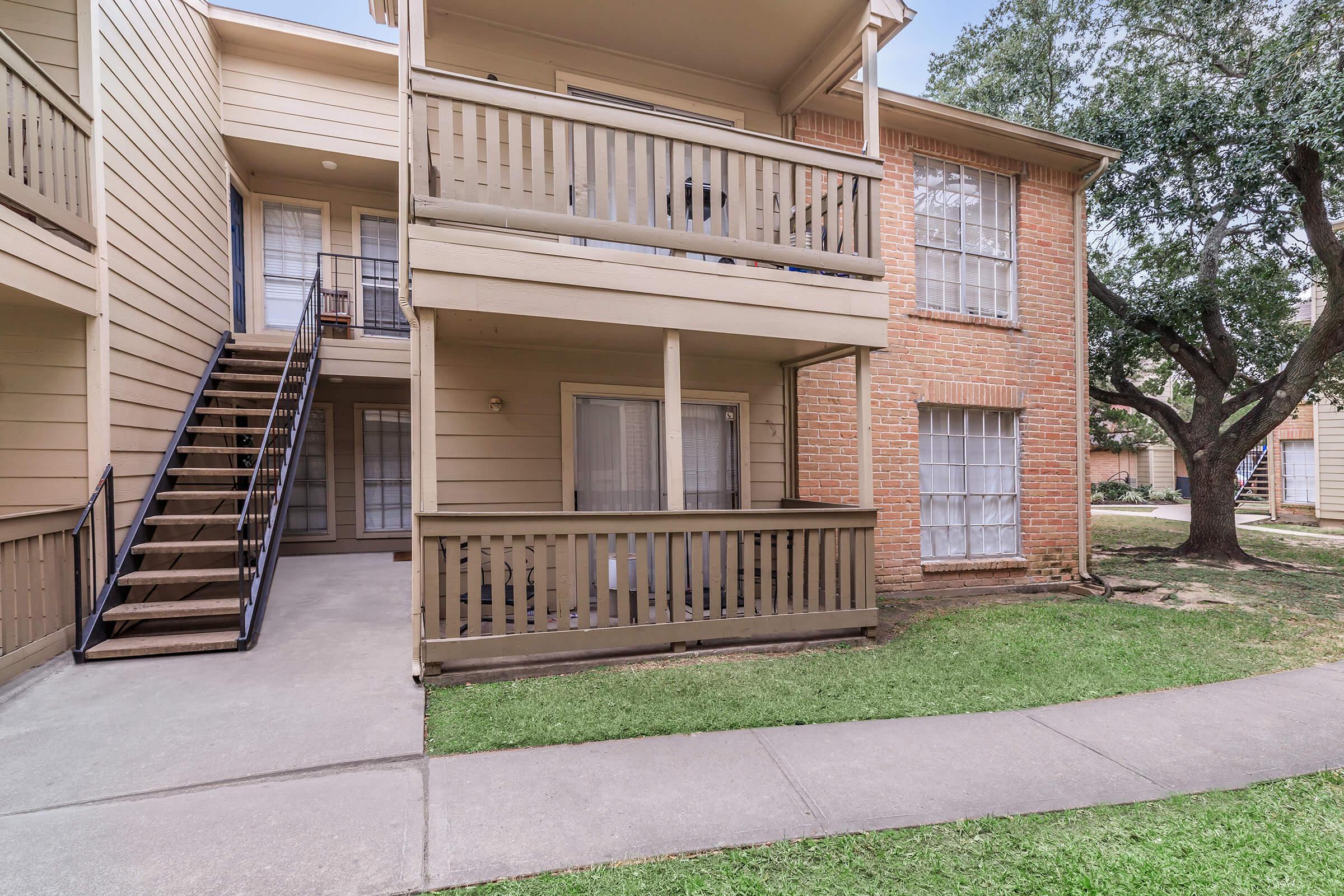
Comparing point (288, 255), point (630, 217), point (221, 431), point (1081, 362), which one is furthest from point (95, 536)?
point (1081, 362)

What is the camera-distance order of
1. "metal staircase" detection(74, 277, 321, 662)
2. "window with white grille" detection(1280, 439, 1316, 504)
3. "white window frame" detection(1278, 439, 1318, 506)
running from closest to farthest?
"metal staircase" detection(74, 277, 321, 662) → "white window frame" detection(1278, 439, 1318, 506) → "window with white grille" detection(1280, 439, 1316, 504)

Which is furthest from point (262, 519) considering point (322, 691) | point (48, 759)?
point (48, 759)

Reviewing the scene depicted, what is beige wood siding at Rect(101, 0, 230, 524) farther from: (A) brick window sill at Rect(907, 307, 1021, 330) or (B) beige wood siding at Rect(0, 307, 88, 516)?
(A) brick window sill at Rect(907, 307, 1021, 330)

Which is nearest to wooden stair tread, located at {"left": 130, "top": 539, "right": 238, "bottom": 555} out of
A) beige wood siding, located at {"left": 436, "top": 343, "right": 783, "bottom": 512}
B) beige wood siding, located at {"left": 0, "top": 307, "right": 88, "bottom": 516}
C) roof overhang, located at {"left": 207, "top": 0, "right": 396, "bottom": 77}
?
beige wood siding, located at {"left": 0, "top": 307, "right": 88, "bottom": 516}

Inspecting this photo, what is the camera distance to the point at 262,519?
5598mm

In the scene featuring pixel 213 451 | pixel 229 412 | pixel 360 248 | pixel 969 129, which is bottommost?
pixel 213 451

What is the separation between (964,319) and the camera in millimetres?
6867

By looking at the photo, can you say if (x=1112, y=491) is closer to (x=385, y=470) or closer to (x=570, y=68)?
(x=385, y=470)

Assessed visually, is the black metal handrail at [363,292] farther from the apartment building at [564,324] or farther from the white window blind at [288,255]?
the white window blind at [288,255]

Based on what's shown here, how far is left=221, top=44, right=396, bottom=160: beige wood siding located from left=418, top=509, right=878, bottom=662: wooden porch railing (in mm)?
6140

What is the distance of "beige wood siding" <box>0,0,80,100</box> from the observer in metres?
4.61

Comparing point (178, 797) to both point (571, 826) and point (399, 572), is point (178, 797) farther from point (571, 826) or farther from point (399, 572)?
point (399, 572)

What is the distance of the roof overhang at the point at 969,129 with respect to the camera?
625 cm

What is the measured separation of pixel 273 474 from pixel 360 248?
4.10 m
